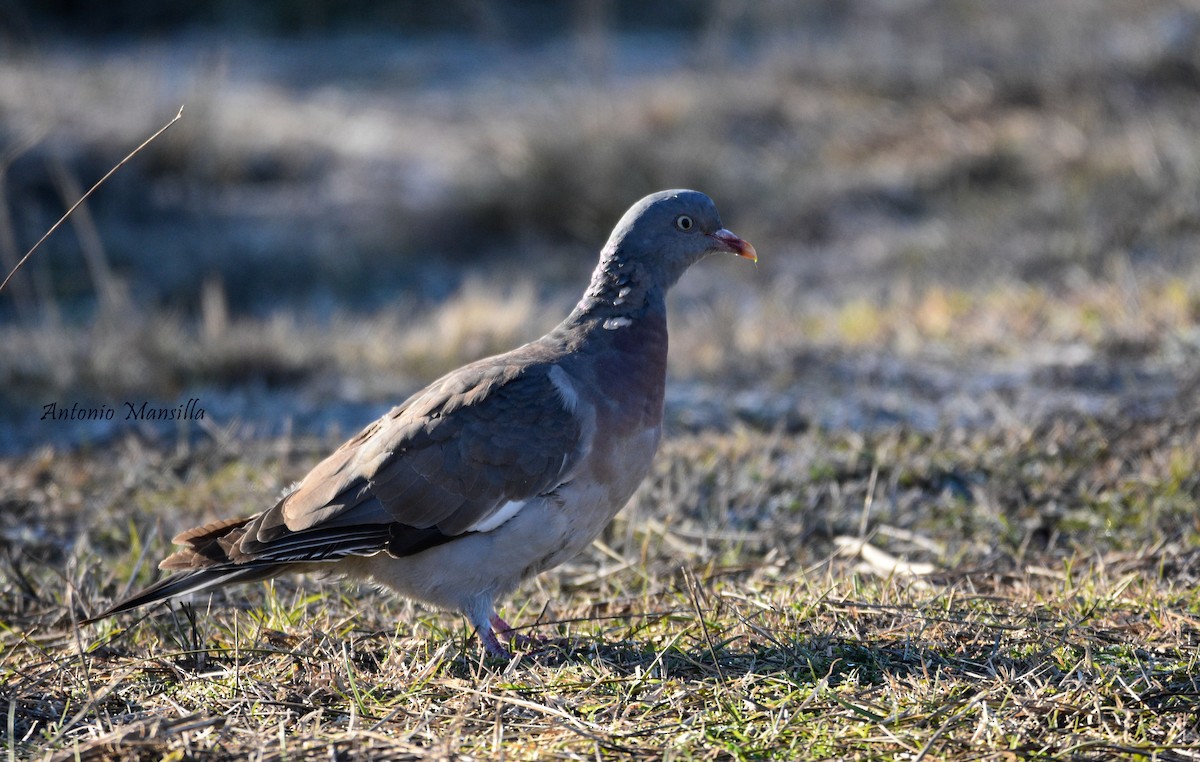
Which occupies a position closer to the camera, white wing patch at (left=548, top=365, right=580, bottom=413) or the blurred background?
white wing patch at (left=548, top=365, right=580, bottom=413)

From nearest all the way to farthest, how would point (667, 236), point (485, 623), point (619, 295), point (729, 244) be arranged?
point (485, 623) → point (619, 295) → point (667, 236) → point (729, 244)

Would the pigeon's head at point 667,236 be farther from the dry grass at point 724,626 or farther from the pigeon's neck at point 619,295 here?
the dry grass at point 724,626

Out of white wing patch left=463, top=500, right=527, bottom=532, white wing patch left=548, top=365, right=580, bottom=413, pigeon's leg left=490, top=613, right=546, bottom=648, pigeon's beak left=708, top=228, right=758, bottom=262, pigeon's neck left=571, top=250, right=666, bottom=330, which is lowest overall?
pigeon's leg left=490, top=613, right=546, bottom=648

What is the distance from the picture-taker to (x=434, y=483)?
3.05 metres

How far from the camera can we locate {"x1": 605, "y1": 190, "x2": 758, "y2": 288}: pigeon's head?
3471 millimetres

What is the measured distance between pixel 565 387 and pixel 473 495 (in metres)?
0.36

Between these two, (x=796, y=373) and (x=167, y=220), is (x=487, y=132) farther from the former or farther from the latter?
(x=796, y=373)

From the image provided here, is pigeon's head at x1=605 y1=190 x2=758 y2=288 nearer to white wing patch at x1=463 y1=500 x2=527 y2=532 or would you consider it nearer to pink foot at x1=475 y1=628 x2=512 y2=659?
white wing patch at x1=463 y1=500 x2=527 y2=532

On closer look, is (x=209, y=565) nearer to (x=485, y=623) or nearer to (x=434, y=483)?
(x=434, y=483)

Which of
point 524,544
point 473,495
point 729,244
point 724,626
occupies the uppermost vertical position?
point 729,244

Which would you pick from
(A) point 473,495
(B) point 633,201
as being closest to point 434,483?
(A) point 473,495

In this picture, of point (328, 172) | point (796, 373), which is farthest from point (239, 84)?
point (796, 373)

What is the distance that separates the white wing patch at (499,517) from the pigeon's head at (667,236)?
0.79m

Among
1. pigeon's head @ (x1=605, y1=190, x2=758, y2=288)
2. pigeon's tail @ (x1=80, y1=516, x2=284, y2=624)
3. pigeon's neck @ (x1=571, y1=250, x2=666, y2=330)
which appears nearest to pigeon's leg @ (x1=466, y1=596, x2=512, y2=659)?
pigeon's tail @ (x1=80, y1=516, x2=284, y2=624)
